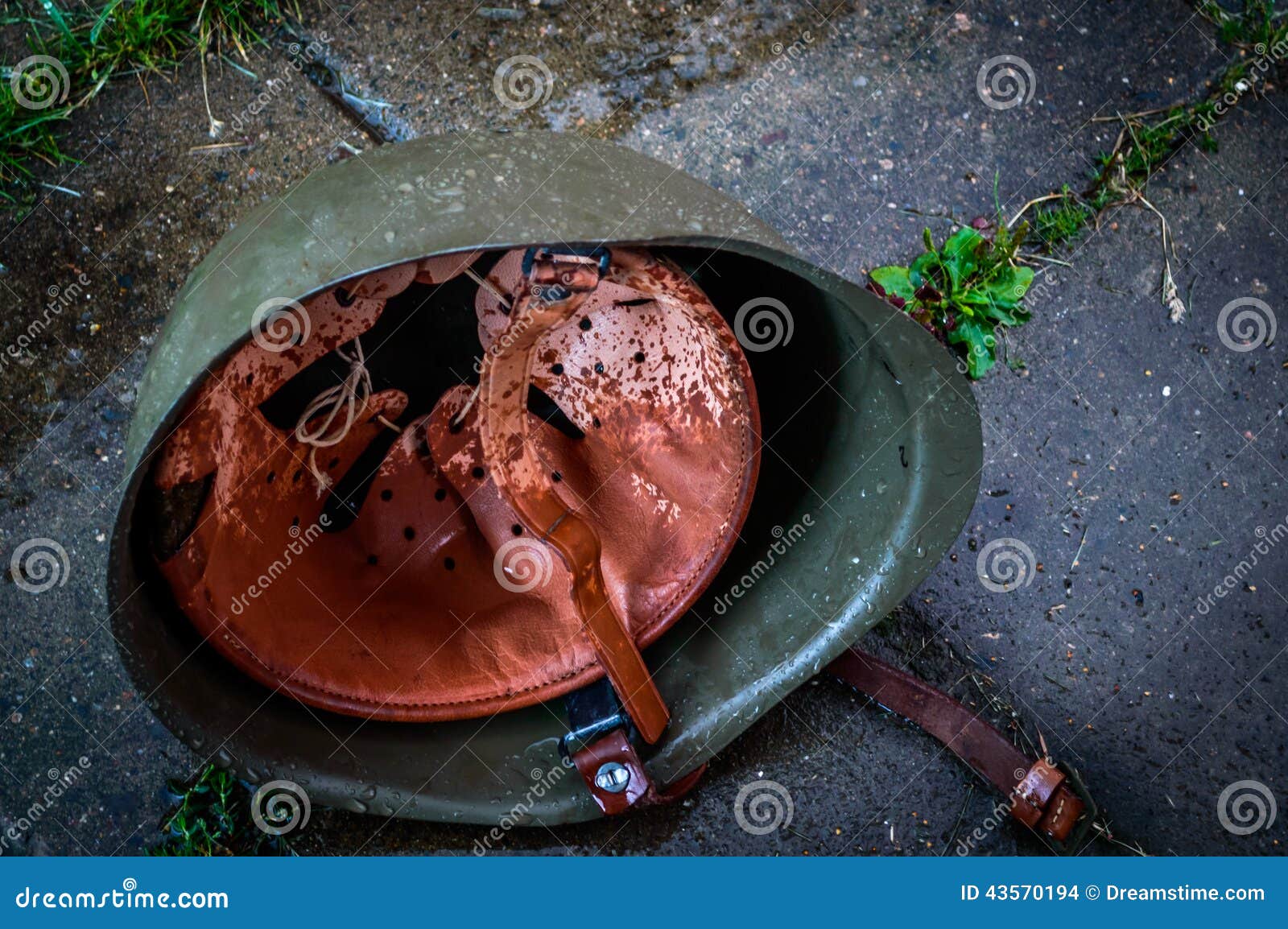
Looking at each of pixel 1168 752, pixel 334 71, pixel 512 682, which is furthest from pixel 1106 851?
pixel 334 71

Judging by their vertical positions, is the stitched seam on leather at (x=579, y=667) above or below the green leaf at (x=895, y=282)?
below

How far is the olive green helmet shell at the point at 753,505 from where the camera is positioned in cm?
129

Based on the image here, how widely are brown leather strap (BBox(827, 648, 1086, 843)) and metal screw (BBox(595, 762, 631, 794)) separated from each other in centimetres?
49

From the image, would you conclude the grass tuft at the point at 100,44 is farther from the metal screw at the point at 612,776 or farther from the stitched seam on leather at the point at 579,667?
the metal screw at the point at 612,776

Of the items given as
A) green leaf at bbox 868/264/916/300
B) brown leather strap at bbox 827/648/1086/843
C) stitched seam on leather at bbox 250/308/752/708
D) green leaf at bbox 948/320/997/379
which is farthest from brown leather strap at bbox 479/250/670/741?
green leaf at bbox 948/320/997/379

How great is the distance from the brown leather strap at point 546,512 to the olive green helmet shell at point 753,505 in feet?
0.48

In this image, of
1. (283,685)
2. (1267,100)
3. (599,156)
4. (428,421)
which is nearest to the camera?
(599,156)

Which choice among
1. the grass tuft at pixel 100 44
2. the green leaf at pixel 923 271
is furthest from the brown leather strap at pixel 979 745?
the grass tuft at pixel 100 44

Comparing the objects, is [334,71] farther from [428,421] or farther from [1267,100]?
[1267,100]

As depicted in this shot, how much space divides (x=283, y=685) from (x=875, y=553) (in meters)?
0.91

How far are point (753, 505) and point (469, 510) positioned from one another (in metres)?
0.48

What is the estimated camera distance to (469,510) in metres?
1.81

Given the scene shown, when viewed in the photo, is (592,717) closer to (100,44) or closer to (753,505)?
(753,505)

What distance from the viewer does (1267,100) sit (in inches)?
85.7
